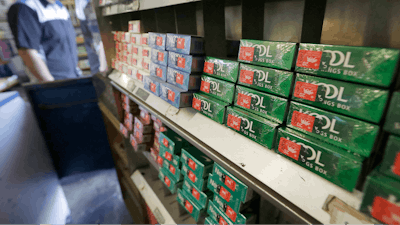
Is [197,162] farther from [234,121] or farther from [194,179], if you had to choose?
[234,121]

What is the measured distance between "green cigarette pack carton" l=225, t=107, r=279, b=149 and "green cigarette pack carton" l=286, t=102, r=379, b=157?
0.07 m

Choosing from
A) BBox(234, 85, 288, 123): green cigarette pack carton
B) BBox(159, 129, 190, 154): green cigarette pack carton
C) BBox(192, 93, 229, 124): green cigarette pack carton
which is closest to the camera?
BBox(234, 85, 288, 123): green cigarette pack carton

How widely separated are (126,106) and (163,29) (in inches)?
34.5

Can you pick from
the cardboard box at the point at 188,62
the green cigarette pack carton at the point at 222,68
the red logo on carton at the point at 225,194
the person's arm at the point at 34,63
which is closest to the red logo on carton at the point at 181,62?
the cardboard box at the point at 188,62

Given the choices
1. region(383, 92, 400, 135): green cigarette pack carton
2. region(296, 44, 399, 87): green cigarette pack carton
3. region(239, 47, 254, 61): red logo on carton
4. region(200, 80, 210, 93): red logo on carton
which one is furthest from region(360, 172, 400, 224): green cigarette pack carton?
region(200, 80, 210, 93): red logo on carton

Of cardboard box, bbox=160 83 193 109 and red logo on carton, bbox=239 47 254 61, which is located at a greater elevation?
red logo on carton, bbox=239 47 254 61

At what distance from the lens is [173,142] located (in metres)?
1.24

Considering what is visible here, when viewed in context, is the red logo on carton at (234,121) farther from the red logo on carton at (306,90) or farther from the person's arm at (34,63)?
the person's arm at (34,63)

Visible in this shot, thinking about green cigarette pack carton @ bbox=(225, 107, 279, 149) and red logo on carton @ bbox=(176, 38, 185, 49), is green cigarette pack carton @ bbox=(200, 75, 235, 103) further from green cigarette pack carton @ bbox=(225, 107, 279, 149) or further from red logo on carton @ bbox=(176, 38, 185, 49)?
red logo on carton @ bbox=(176, 38, 185, 49)

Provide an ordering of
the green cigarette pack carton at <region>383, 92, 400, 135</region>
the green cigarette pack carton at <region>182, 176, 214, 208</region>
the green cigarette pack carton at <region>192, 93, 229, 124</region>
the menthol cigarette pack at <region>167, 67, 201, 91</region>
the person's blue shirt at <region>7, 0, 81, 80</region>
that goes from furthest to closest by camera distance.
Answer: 1. the person's blue shirt at <region>7, 0, 81, 80</region>
2. the green cigarette pack carton at <region>182, 176, 214, 208</region>
3. the menthol cigarette pack at <region>167, 67, 201, 91</region>
4. the green cigarette pack carton at <region>192, 93, 229, 124</region>
5. the green cigarette pack carton at <region>383, 92, 400, 135</region>

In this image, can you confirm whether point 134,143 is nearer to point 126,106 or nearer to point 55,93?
point 126,106

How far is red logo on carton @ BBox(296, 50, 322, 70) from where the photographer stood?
54 cm

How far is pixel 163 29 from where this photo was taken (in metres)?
1.42

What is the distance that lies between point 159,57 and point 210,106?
0.50 m
